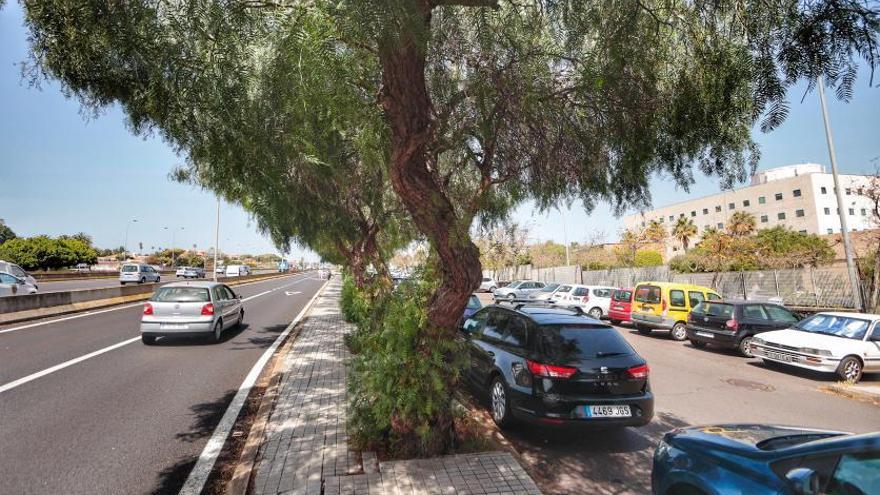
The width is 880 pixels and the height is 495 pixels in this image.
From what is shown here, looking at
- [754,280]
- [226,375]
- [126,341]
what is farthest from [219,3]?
[754,280]

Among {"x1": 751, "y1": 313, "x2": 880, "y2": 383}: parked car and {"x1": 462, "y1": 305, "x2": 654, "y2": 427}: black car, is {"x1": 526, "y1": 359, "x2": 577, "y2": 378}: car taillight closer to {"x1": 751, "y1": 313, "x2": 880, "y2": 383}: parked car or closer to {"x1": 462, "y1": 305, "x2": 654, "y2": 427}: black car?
{"x1": 462, "y1": 305, "x2": 654, "y2": 427}: black car

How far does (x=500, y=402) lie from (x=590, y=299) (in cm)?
1678

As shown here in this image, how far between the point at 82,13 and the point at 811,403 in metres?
10.8

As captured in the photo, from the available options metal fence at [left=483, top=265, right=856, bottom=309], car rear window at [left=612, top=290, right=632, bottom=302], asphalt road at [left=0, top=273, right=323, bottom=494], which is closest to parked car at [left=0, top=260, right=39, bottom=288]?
asphalt road at [left=0, top=273, right=323, bottom=494]

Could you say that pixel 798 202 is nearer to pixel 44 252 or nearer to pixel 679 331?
pixel 679 331

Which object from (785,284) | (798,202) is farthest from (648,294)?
(798,202)

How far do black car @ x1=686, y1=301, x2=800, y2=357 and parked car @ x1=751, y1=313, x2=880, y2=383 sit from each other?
54.2 inches

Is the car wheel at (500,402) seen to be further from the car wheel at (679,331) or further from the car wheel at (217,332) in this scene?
the car wheel at (679,331)

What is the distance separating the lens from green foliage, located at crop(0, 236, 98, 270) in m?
51.2

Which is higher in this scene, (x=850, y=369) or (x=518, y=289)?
(x=518, y=289)

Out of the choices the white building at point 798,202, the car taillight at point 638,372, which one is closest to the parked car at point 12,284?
the car taillight at point 638,372

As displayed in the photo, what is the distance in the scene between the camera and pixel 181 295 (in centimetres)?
1175

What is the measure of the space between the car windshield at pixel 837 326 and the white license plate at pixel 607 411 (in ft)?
26.3

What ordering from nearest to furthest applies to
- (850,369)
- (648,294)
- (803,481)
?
1. (803,481)
2. (850,369)
3. (648,294)
